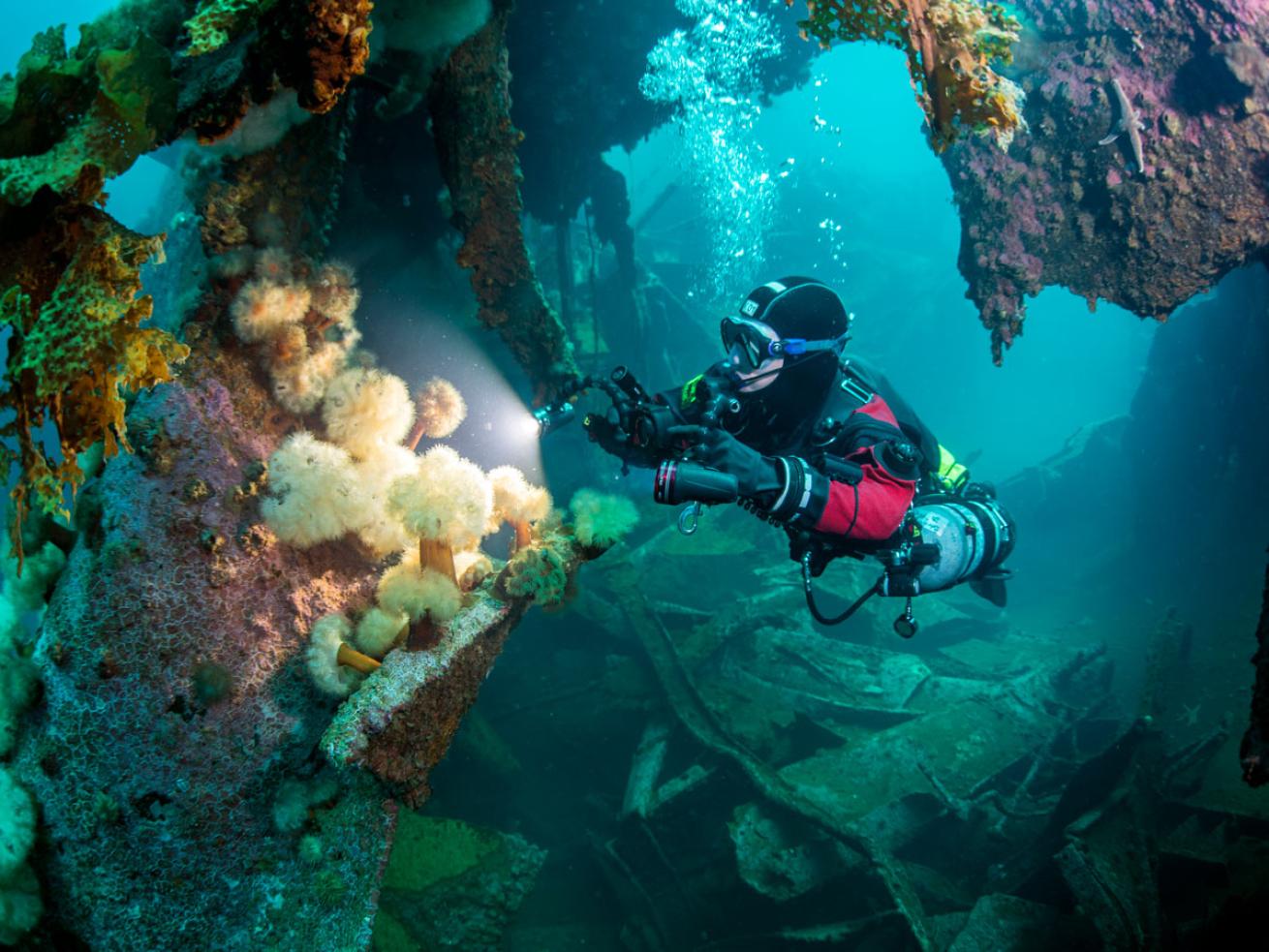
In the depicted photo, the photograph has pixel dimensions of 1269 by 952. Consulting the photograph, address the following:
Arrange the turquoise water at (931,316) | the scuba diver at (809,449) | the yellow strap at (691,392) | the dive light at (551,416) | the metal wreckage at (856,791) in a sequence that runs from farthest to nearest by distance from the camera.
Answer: the turquoise water at (931,316), the metal wreckage at (856,791), the dive light at (551,416), the yellow strap at (691,392), the scuba diver at (809,449)

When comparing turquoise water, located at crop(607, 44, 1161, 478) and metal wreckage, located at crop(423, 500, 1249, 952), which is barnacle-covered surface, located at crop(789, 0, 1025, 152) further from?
turquoise water, located at crop(607, 44, 1161, 478)

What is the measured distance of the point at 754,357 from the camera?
353 centimetres

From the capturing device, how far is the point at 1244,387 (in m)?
9.29

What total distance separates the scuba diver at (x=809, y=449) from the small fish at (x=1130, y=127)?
7.00ft

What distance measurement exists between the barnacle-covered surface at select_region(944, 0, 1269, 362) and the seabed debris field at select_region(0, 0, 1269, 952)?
0.03 meters

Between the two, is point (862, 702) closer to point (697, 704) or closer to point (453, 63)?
point (697, 704)

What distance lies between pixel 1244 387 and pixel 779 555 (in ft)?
26.1

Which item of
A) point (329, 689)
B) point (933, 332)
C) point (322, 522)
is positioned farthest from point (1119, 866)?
point (933, 332)

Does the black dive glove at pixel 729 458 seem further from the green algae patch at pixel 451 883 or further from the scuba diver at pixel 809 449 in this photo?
the green algae patch at pixel 451 883

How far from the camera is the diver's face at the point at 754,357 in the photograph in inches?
138

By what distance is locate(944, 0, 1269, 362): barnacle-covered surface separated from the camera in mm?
3850

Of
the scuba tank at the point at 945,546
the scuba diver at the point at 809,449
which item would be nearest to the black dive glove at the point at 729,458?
the scuba diver at the point at 809,449

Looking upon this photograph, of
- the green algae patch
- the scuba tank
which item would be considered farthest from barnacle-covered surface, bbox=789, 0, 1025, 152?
the green algae patch

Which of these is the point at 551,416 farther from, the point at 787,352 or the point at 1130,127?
the point at 1130,127
